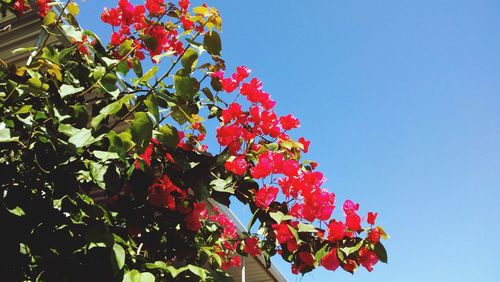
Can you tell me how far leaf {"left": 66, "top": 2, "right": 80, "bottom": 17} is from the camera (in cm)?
208

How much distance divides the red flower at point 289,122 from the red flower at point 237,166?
1.26 ft

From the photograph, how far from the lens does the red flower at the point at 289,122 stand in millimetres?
2076

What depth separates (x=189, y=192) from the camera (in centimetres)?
201

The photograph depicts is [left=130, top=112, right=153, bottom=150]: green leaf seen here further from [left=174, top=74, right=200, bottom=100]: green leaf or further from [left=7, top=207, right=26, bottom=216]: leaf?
[left=7, top=207, right=26, bottom=216]: leaf

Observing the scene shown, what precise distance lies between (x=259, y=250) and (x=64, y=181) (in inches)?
36.2

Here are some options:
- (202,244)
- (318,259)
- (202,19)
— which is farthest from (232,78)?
(202,244)

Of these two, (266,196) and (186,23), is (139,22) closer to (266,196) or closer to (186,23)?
(186,23)

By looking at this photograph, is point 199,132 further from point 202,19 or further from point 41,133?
point 41,133

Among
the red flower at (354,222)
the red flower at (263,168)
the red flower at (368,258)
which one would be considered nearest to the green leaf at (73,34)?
the red flower at (263,168)

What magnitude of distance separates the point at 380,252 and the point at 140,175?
1022 millimetres

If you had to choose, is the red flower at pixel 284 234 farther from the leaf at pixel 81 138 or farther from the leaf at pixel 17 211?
the leaf at pixel 17 211

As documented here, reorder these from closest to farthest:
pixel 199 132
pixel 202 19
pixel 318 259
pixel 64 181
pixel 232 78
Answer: pixel 318 259, pixel 64 181, pixel 202 19, pixel 232 78, pixel 199 132

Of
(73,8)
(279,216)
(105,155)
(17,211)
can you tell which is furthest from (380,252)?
(73,8)

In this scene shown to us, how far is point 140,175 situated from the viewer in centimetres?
174
